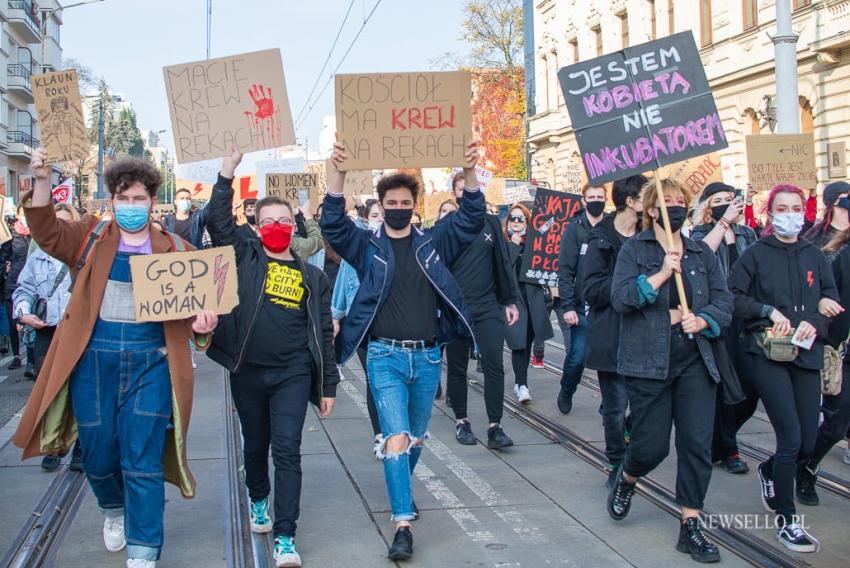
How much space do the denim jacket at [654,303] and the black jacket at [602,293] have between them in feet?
2.42

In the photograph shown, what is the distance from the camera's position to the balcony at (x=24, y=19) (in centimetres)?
5853

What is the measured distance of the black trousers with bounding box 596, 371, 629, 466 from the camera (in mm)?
6906

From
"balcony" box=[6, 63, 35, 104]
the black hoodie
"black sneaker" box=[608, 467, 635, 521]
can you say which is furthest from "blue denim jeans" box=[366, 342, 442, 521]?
"balcony" box=[6, 63, 35, 104]

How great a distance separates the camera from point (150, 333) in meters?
5.31

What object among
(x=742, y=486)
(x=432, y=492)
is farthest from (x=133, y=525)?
(x=742, y=486)

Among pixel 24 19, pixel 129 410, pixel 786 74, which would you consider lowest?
pixel 129 410

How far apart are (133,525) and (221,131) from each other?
2.42 meters

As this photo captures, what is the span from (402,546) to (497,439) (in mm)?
2717

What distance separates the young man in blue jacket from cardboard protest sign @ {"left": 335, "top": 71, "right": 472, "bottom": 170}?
0.20m

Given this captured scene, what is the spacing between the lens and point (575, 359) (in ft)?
31.1

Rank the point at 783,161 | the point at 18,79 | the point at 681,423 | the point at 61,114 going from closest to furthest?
the point at 681,423, the point at 61,114, the point at 783,161, the point at 18,79

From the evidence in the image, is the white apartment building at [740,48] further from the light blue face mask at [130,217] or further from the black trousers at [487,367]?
the light blue face mask at [130,217]

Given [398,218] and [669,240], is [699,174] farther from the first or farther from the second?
[398,218]

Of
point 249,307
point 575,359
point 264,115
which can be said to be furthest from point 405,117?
point 575,359
